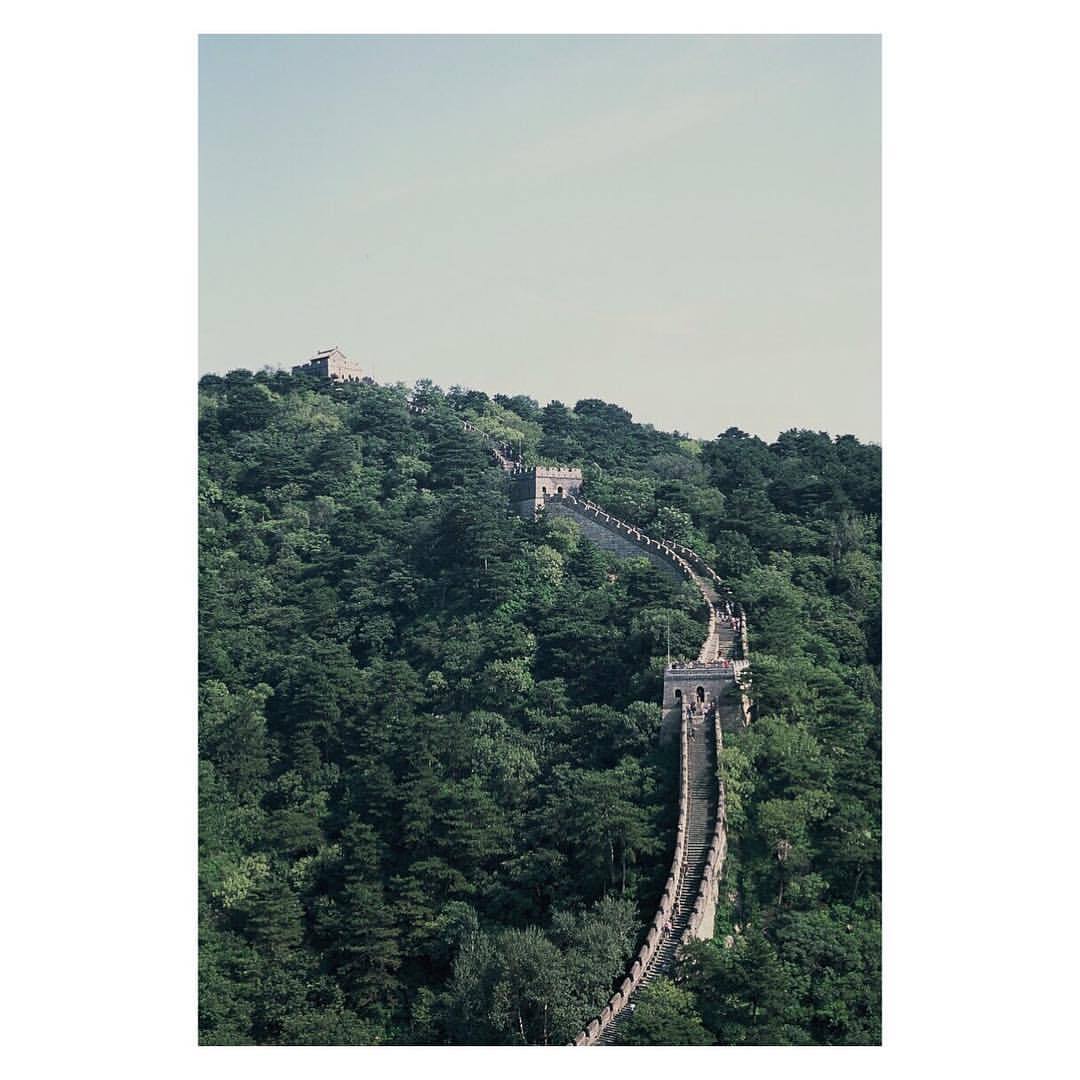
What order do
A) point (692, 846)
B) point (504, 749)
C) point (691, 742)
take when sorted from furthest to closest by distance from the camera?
point (504, 749) → point (691, 742) → point (692, 846)

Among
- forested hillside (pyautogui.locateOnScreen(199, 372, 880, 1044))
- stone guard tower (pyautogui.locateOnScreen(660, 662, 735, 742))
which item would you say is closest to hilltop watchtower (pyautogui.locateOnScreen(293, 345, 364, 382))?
forested hillside (pyautogui.locateOnScreen(199, 372, 880, 1044))

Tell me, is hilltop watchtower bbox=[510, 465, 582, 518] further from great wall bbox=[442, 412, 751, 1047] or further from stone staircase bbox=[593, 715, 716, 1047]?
stone staircase bbox=[593, 715, 716, 1047]

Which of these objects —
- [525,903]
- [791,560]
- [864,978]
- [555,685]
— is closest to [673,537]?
[791,560]

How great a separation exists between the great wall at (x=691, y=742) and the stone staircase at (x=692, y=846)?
16 millimetres

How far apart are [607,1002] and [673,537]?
61.6 ft

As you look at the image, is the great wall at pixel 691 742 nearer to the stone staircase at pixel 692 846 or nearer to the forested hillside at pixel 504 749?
the stone staircase at pixel 692 846

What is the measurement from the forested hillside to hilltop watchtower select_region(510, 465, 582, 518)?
59cm

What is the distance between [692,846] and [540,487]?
17991mm

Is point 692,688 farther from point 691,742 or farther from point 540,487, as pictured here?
point 540,487

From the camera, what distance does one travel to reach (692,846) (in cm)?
3781

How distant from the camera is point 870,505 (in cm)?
5334

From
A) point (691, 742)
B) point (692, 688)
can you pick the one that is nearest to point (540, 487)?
point (692, 688)

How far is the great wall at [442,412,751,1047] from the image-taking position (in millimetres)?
35750

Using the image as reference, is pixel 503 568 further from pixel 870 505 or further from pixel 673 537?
pixel 870 505
